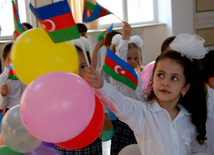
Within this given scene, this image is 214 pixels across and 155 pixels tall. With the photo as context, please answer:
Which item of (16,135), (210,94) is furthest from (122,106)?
(210,94)

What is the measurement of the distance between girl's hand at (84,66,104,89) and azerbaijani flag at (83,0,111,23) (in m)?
0.40

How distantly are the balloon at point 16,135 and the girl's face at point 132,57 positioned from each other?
1.38m

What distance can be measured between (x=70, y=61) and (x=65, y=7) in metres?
0.25

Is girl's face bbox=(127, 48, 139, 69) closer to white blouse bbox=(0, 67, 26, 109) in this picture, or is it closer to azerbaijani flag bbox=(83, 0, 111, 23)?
white blouse bbox=(0, 67, 26, 109)

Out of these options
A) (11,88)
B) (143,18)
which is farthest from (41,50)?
(143,18)

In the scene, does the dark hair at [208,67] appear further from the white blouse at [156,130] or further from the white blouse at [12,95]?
the white blouse at [12,95]

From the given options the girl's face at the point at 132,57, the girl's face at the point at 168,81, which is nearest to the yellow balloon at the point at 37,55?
the girl's face at the point at 168,81

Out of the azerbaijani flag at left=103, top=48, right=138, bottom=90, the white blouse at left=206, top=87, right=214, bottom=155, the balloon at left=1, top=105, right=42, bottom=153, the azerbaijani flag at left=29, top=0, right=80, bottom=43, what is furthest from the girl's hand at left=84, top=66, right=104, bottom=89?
the white blouse at left=206, top=87, right=214, bottom=155

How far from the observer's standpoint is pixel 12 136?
1163mm

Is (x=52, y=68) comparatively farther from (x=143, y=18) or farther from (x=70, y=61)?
(x=143, y=18)

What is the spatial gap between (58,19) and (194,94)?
871 mm

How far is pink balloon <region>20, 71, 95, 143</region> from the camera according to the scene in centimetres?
97

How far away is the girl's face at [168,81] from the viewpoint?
139cm

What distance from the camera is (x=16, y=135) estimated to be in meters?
1.17
